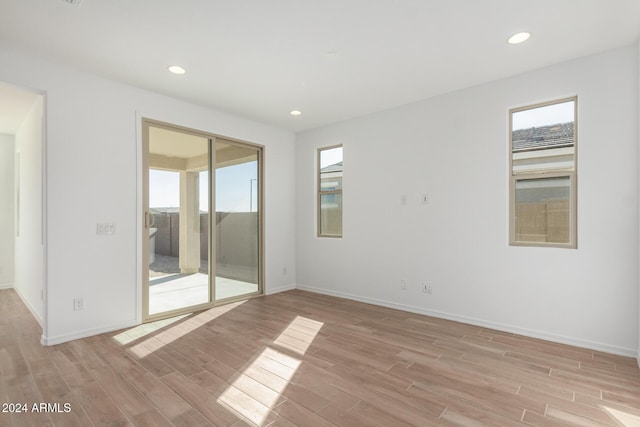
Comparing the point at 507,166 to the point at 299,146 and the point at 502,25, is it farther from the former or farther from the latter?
the point at 299,146

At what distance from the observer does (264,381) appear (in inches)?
93.8

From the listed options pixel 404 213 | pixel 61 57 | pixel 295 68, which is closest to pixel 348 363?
pixel 404 213

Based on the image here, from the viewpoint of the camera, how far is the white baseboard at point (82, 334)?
3053mm

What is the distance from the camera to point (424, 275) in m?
4.02

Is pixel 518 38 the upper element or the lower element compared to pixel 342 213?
upper

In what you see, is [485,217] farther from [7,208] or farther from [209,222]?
[7,208]

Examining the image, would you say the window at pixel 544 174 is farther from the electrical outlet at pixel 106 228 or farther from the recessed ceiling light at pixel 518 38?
the electrical outlet at pixel 106 228

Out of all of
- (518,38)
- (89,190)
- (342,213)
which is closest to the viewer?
(518,38)

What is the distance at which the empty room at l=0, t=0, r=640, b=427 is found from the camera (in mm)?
2262

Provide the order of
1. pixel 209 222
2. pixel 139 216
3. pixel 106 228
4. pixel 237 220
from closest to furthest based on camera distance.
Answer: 1. pixel 106 228
2. pixel 139 216
3. pixel 209 222
4. pixel 237 220

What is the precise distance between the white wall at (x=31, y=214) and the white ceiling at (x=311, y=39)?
1349 mm

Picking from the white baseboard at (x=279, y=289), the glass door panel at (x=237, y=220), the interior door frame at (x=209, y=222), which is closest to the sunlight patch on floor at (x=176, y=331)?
the interior door frame at (x=209, y=222)

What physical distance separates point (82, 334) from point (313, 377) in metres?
2.46

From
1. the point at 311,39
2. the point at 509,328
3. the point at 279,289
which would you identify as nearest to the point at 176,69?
the point at 311,39
